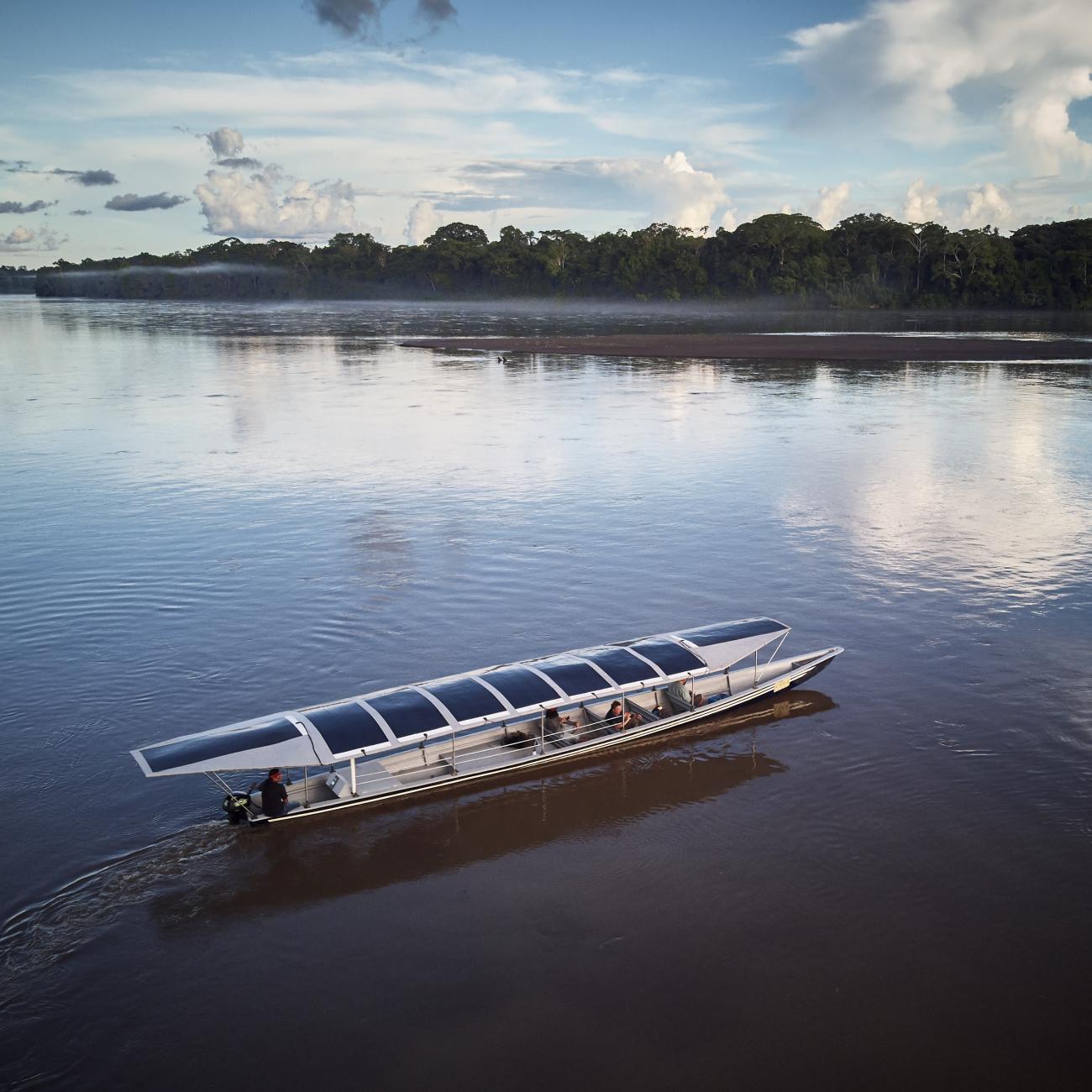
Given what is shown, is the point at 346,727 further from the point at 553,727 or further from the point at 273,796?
the point at 553,727

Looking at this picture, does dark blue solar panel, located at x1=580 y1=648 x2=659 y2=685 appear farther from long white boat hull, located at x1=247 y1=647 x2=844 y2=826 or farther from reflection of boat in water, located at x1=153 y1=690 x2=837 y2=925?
reflection of boat in water, located at x1=153 y1=690 x2=837 y2=925

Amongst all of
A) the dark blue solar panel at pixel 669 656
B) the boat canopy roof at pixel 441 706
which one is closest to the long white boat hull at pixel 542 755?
the boat canopy roof at pixel 441 706

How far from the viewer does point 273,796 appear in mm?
19484

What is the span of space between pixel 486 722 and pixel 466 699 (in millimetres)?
820

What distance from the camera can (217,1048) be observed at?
1448 centimetres

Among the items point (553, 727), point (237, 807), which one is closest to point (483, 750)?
point (553, 727)

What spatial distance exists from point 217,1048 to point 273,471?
38.6 m

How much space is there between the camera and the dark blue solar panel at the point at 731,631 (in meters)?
24.2

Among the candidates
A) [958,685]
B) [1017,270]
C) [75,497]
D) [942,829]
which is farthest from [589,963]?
[1017,270]

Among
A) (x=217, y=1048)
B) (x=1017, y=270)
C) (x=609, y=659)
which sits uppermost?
(x=1017, y=270)

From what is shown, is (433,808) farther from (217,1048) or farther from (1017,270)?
(1017,270)

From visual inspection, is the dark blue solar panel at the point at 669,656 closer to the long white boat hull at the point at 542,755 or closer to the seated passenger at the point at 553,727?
the long white boat hull at the point at 542,755

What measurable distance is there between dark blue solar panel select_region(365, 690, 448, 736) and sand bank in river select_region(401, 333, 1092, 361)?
87960mm

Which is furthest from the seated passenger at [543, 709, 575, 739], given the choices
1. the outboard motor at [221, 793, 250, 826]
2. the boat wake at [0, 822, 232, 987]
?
the boat wake at [0, 822, 232, 987]
